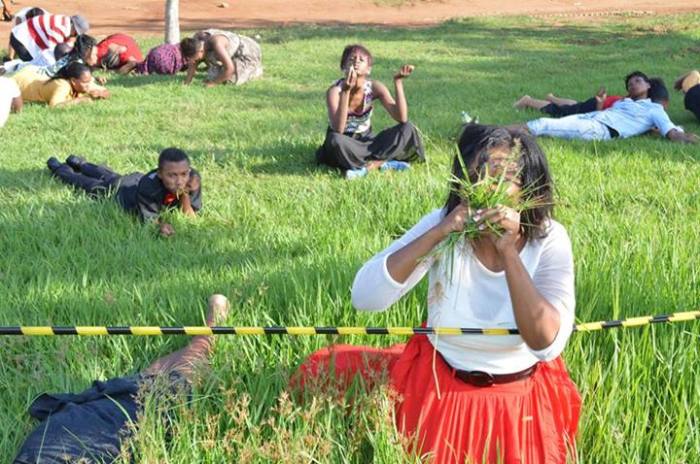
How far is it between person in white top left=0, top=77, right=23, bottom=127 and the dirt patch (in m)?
9.93

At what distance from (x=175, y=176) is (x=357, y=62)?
2.00m

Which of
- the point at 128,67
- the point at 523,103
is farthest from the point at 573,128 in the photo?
the point at 128,67

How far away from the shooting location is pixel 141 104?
32.3 ft

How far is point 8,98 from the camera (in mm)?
9008

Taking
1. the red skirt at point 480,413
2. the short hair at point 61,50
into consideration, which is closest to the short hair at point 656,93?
the red skirt at point 480,413

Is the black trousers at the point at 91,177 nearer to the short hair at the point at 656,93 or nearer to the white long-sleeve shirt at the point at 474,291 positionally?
the white long-sleeve shirt at the point at 474,291

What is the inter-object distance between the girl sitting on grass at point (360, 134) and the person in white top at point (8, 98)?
12.1 ft

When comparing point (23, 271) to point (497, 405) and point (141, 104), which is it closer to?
point (497, 405)

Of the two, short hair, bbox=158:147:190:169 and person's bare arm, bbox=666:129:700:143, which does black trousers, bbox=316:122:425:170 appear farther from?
person's bare arm, bbox=666:129:700:143

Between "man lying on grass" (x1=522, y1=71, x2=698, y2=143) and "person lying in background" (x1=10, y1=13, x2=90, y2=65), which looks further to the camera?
"person lying in background" (x1=10, y1=13, x2=90, y2=65)

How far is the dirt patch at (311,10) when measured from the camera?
68.0 feet

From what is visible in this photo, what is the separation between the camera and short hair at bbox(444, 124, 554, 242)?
102 inches

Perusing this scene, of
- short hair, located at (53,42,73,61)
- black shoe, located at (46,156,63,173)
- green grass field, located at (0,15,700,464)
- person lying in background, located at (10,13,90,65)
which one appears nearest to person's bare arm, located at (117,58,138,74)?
short hair, located at (53,42,73,61)

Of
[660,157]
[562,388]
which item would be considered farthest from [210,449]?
[660,157]
